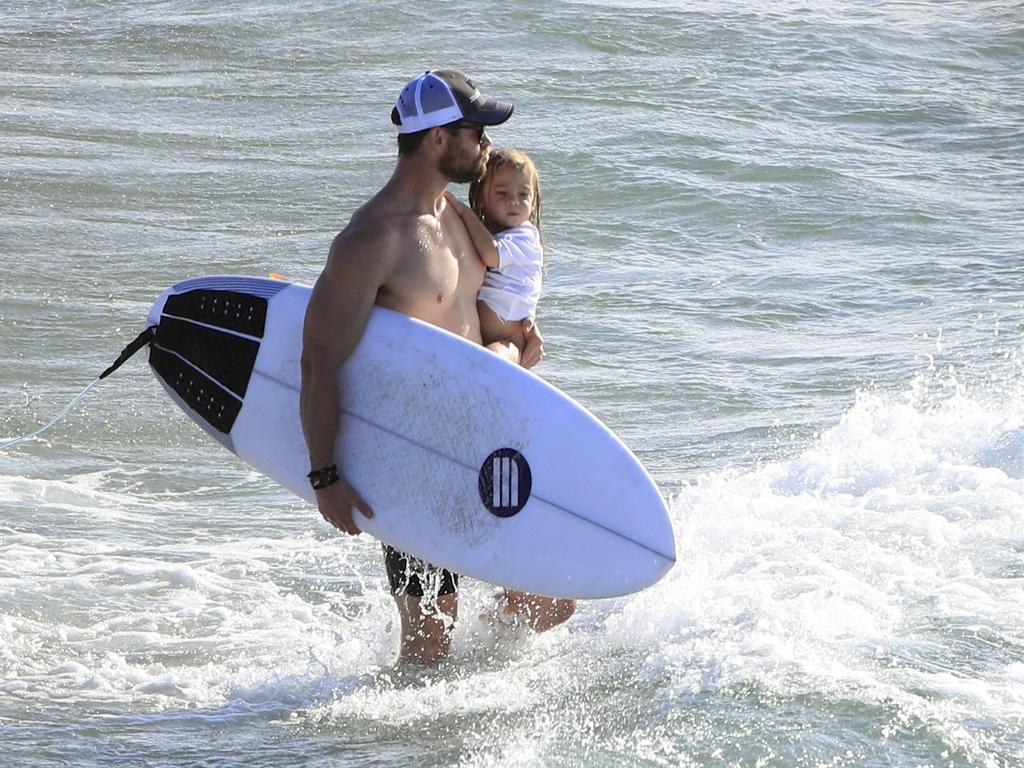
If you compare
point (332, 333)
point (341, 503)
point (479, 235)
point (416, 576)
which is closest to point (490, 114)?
point (479, 235)

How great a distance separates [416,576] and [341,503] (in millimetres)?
422

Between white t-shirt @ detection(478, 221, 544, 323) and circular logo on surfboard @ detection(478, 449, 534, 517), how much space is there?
44 centimetres

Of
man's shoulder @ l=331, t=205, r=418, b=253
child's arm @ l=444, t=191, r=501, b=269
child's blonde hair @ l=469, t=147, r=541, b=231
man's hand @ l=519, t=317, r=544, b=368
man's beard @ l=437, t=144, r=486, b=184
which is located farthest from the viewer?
man's hand @ l=519, t=317, r=544, b=368

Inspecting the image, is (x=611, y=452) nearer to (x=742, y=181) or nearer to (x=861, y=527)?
(x=861, y=527)

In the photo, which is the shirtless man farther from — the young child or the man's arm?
the young child

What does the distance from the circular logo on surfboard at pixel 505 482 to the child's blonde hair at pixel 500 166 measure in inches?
28.1

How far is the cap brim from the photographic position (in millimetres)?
3793

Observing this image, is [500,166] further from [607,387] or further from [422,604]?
[607,387]

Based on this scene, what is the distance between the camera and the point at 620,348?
8125mm

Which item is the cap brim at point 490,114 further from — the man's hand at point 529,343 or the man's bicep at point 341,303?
the man's hand at point 529,343

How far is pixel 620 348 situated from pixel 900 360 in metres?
1.45

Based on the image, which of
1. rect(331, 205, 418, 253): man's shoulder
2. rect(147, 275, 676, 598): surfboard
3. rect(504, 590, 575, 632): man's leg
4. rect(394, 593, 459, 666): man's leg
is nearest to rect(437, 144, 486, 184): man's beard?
rect(331, 205, 418, 253): man's shoulder

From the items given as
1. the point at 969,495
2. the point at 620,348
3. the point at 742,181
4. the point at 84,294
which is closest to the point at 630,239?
the point at 742,181

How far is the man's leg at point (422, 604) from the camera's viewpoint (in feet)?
13.9
